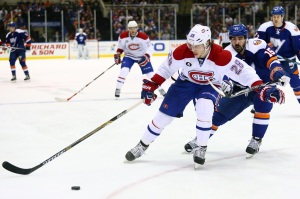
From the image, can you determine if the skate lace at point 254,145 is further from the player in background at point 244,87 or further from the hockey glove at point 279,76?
the hockey glove at point 279,76

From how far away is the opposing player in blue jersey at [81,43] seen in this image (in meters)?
17.6

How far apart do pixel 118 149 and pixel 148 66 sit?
12.2 feet

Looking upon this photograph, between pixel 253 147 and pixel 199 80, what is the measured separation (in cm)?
74

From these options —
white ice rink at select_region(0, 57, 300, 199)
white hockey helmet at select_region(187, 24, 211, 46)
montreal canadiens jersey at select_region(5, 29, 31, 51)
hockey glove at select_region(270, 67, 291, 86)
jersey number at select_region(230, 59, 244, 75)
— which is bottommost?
white ice rink at select_region(0, 57, 300, 199)

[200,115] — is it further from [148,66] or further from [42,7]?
[42,7]

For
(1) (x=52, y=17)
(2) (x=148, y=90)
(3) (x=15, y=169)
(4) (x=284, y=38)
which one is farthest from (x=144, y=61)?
(1) (x=52, y=17)

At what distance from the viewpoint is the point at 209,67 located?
3682mm

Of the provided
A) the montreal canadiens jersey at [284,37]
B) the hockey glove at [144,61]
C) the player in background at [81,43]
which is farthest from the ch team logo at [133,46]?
the player in background at [81,43]

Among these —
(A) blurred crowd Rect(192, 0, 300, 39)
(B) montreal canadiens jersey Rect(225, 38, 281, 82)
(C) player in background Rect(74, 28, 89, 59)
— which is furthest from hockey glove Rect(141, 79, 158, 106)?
(A) blurred crowd Rect(192, 0, 300, 39)

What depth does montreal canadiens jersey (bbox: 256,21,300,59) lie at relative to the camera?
6004mm

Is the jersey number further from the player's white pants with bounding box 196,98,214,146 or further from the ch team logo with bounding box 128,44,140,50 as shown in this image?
the ch team logo with bounding box 128,44,140,50

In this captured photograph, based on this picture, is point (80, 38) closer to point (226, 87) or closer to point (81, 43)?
point (81, 43)

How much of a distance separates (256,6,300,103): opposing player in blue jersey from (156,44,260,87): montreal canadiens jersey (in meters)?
2.31

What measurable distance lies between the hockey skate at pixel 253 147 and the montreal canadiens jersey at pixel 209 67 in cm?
53
